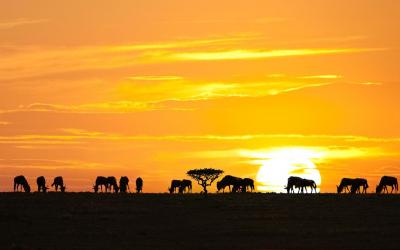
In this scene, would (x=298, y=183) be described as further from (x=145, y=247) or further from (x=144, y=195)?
(x=145, y=247)

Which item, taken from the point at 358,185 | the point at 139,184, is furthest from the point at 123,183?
the point at 358,185

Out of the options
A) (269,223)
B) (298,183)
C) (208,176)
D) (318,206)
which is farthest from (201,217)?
(208,176)

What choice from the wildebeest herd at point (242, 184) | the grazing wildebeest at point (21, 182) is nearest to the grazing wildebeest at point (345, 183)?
the wildebeest herd at point (242, 184)

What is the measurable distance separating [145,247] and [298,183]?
4848 cm

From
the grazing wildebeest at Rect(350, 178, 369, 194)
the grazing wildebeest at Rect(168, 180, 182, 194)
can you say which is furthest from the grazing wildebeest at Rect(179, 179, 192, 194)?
the grazing wildebeest at Rect(350, 178, 369, 194)

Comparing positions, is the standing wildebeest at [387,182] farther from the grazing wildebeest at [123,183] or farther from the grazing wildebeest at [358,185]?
the grazing wildebeest at [123,183]

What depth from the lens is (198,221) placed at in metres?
62.8

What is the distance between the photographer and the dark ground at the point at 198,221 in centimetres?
5238

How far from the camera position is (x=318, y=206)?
71.1 metres

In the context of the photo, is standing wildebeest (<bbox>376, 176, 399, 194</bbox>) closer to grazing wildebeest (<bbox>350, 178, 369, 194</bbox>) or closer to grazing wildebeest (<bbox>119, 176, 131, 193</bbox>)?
grazing wildebeest (<bbox>350, 178, 369, 194</bbox>)

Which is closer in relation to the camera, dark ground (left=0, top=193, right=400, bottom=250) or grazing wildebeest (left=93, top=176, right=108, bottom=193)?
Answer: dark ground (left=0, top=193, right=400, bottom=250)

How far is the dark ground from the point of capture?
5238 centimetres

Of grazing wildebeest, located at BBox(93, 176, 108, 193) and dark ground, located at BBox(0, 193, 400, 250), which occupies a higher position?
grazing wildebeest, located at BBox(93, 176, 108, 193)

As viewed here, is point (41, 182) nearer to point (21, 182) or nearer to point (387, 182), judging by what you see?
point (21, 182)
